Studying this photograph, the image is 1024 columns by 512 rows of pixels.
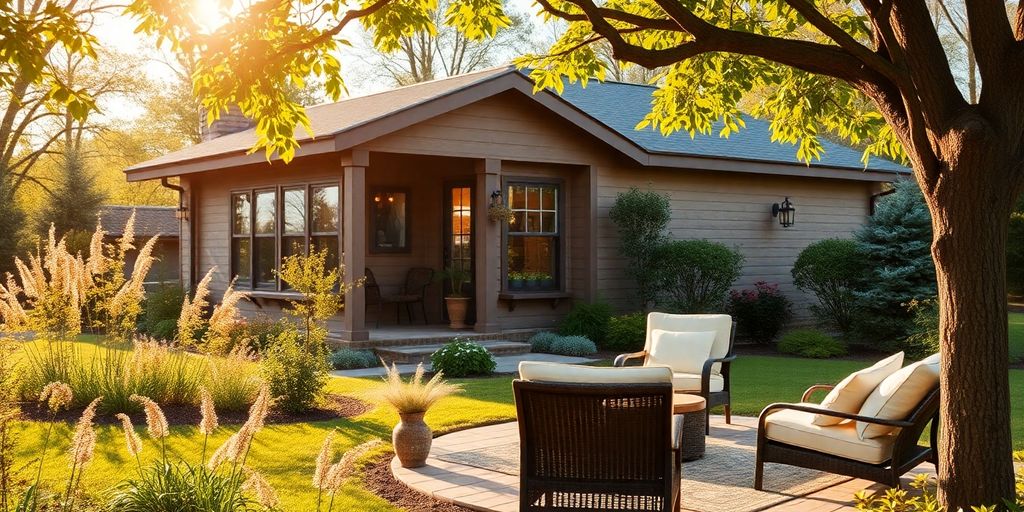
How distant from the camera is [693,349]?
7.75m

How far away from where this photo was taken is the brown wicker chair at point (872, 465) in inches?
203

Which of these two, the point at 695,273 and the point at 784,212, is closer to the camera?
the point at 695,273

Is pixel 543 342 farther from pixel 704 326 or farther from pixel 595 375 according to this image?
pixel 595 375

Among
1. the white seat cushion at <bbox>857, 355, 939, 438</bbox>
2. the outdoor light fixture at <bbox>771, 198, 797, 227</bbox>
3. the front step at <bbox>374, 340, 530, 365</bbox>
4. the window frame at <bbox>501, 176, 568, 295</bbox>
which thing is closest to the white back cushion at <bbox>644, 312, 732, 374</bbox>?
the white seat cushion at <bbox>857, 355, 939, 438</bbox>

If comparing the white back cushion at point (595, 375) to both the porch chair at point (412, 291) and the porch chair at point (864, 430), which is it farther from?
the porch chair at point (412, 291)

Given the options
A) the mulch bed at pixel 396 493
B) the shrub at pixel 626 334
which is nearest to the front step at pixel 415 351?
Result: the shrub at pixel 626 334

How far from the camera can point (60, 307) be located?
8039mm

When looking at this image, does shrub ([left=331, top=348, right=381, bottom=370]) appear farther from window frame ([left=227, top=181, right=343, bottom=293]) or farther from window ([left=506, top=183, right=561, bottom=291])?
window ([left=506, top=183, right=561, bottom=291])

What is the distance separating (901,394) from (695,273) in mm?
9219

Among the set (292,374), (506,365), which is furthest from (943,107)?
(506,365)

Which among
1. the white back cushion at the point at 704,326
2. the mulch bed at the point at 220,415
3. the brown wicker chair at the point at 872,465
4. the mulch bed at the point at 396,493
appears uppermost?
the white back cushion at the point at 704,326

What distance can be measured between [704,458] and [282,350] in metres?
3.87

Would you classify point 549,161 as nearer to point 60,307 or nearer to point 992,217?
point 60,307

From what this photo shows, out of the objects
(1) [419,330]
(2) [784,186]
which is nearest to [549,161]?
(1) [419,330]
